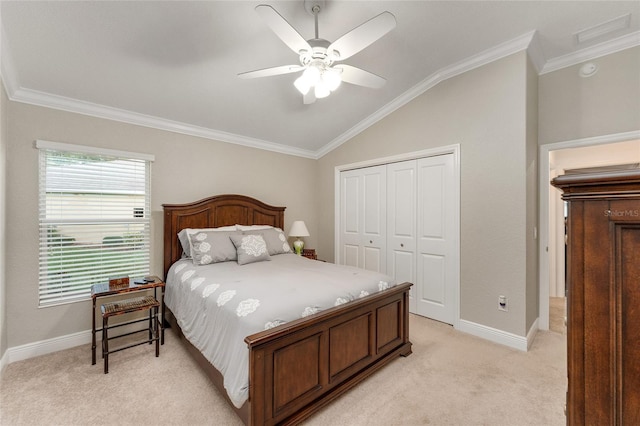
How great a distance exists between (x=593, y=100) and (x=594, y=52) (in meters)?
0.45

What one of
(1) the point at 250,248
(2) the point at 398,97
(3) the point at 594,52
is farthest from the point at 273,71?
(3) the point at 594,52

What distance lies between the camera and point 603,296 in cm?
58

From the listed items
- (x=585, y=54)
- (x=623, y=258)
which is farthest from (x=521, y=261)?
(x=623, y=258)

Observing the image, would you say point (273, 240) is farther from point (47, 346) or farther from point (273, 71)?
point (47, 346)

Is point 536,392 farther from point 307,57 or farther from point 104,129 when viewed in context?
point 104,129

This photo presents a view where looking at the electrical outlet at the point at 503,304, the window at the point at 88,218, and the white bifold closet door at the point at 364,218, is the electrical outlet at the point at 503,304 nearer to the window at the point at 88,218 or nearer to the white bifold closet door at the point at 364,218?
the white bifold closet door at the point at 364,218

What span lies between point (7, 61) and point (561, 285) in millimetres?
6530

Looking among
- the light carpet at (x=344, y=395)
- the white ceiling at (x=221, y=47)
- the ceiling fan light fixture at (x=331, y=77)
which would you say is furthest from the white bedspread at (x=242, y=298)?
the white ceiling at (x=221, y=47)

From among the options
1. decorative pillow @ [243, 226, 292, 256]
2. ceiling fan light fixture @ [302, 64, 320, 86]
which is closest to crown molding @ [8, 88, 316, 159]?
decorative pillow @ [243, 226, 292, 256]

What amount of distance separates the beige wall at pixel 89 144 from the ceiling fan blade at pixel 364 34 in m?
2.37

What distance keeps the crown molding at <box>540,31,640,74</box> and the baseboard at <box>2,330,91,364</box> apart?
5.32 meters

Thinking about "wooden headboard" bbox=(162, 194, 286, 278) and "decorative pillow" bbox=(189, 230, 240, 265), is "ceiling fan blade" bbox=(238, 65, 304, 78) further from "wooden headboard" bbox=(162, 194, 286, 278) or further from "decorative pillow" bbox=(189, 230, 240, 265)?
"wooden headboard" bbox=(162, 194, 286, 278)

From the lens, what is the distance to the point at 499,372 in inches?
89.3

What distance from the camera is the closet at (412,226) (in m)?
3.21
